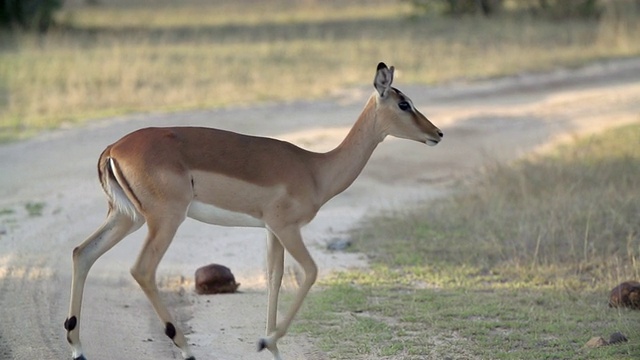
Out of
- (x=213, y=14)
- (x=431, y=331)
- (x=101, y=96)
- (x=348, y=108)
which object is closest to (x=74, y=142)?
(x=101, y=96)

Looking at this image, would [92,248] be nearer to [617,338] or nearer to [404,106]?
[404,106]

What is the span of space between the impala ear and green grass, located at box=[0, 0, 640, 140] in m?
8.61

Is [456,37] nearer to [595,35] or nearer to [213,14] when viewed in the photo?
[595,35]

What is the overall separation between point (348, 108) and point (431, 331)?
991 centimetres

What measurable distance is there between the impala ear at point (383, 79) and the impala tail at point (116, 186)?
1.59 metres

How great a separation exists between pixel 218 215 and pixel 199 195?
0.16 metres

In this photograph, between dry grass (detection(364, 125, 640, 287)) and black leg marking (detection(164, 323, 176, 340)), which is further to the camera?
dry grass (detection(364, 125, 640, 287))

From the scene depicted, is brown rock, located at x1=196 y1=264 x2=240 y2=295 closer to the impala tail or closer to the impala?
the impala

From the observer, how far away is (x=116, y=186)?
21.1 feet

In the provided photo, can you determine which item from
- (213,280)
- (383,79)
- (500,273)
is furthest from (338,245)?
(383,79)

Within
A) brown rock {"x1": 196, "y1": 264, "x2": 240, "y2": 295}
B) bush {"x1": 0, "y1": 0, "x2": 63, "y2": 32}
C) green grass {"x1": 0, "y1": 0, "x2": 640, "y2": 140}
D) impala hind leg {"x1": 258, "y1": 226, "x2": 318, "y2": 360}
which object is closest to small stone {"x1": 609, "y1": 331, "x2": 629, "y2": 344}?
impala hind leg {"x1": 258, "y1": 226, "x2": 318, "y2": 360}

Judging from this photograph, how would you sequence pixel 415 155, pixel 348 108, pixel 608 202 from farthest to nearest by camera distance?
pixel 348 108, pixel 415 155, pixel 608 202

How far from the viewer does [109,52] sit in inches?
831

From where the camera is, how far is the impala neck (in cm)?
682
